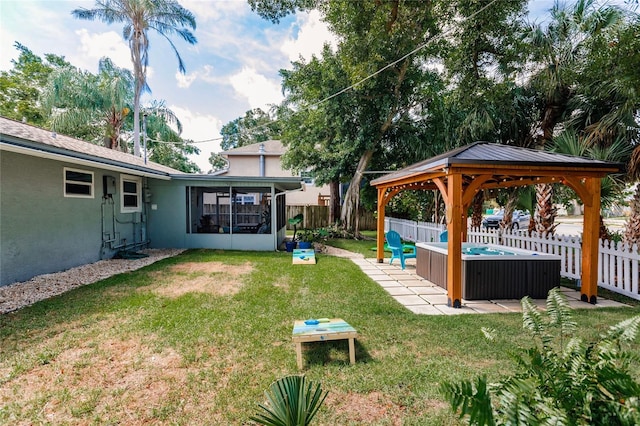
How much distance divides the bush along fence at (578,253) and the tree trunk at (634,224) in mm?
281

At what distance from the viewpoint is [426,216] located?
15.0 metres

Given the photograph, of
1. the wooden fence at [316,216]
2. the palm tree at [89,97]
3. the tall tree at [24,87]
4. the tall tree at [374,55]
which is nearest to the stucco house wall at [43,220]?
the tall tree at [374,55]

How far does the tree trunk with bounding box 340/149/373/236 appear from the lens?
13875 millimetres

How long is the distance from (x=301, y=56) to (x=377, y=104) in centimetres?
405

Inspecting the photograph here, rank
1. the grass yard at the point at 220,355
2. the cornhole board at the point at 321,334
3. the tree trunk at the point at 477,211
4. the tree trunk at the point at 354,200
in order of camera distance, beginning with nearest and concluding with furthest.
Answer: the grass yard at the point at 220,355, the cornhole board at the point at 321,334, the tree trunk at the point at 477,211, the tree trunk at the point at 354,200

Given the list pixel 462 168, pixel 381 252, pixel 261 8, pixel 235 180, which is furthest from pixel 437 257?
pixel 261 8

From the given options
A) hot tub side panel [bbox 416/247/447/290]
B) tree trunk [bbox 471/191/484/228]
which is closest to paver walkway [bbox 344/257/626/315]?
hot tub side panel [bbox 416/247/447/290]

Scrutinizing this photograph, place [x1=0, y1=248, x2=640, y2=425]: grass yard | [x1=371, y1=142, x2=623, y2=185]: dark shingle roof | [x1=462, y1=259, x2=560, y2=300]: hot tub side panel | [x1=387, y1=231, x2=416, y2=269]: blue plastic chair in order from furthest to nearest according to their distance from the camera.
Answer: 1. [x1=387, y1=231, x2=416, y2=269]: blue plastic chair
2. [x1=462, y1=259, x2=560, y2=300]: hot tub side panel
3. [x1=371, y1=142, x2=623, y2=185]: dark shingle roof
4. [x1=0, y1=248, x2=640, y2=425]: grass yard

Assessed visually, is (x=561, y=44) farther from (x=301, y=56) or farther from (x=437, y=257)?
(x=301, y=56)

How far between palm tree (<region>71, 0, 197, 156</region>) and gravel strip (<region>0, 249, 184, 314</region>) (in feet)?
43.9

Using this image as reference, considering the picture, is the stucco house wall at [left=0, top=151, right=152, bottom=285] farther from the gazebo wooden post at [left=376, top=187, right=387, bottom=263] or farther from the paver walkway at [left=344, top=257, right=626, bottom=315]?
the gazebo wooden post at [left=376, top=187, right=387, bottom=263]

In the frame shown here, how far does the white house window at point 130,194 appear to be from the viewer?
30.1 feet

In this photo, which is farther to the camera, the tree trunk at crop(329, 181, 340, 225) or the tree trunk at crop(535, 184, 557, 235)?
the tree trunk at crop(329, 181, 340, 225)

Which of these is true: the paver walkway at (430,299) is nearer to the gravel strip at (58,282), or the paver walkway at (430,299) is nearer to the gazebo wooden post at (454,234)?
the gazebo wooden post at (454,234)
